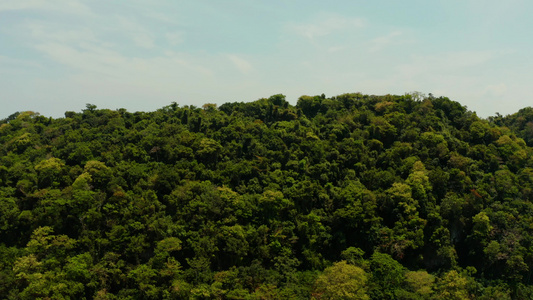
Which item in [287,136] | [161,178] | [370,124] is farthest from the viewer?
[370,124]

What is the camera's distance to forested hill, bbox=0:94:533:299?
70.7 ft

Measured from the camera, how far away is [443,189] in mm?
28688

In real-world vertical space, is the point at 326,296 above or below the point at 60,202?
below

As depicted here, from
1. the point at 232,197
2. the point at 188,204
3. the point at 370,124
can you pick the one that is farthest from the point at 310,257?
the point at 370,124

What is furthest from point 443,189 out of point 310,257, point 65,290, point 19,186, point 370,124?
point 19,186

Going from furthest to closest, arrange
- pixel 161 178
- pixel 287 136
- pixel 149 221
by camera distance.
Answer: pixel 287 136
pixel 161 178
pixel 149 221

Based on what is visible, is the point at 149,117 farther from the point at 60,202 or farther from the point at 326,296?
the point at 326,296

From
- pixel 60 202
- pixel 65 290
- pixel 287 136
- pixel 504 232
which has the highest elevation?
pixel 287 136

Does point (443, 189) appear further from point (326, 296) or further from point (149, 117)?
point (149, 117)

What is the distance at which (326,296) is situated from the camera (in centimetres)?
1955

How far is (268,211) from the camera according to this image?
85.7 ft

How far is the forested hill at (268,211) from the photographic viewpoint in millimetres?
21562

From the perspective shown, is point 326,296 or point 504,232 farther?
point 504,232

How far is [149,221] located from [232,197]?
6.27 metres
